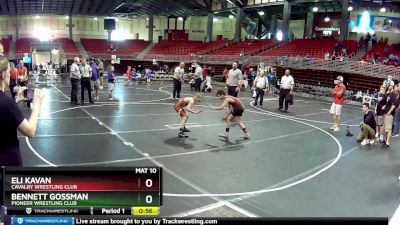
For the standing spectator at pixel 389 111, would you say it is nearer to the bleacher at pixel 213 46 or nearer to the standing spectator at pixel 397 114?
the standing spectator at pixel 397 114

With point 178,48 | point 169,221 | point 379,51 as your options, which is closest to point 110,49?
point 178,48

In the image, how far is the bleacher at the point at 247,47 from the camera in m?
37.8

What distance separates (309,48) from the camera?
3278 centimetres

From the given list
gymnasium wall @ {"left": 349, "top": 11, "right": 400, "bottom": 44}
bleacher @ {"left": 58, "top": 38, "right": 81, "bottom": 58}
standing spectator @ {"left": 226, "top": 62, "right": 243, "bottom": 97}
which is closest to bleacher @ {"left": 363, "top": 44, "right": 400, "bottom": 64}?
gymnasium wall @ {"left": 349, "top": 11, "right": 400, "bottom": 44}

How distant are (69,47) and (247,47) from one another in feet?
73.2

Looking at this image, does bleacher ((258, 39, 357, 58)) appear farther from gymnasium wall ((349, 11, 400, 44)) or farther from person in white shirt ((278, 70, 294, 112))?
person in white shirt ((278, 70, 294, 112))

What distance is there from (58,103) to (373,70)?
18454 millimetres

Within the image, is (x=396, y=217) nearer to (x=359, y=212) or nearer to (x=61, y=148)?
(x=359, y=212)

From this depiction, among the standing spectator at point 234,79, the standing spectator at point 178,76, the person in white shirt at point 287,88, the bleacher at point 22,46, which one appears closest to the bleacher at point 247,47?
the standing spectator at point 178,76

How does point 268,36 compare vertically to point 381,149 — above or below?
above

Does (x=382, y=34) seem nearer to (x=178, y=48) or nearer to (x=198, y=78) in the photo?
(x=178, y=48)

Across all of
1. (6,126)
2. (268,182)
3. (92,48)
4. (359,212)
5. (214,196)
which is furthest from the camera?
(92,48)

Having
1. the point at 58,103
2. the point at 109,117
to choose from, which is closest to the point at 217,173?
the point at 109,117

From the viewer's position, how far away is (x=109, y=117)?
14.1m
